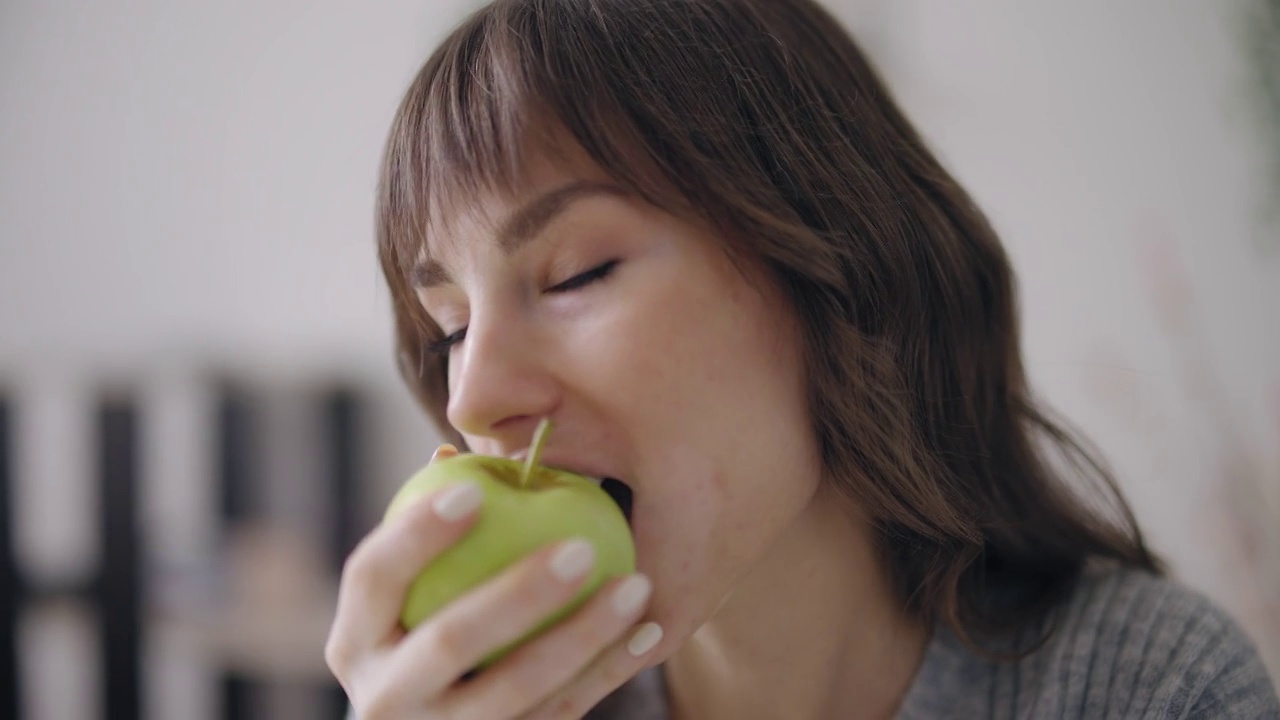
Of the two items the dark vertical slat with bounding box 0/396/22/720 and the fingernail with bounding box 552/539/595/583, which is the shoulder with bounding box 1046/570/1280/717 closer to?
the fingernail with bounding box 552/539/595/583

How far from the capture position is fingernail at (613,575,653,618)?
593 millimetres

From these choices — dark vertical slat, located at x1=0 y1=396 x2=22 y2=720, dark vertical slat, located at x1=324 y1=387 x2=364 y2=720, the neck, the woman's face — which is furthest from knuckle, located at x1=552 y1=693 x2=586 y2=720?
dark vertical slat, located at x1=0 y1=396 x2=22 y2=720

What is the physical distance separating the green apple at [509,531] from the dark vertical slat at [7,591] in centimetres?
171

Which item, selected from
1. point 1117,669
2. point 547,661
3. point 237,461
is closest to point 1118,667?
point 1117,669

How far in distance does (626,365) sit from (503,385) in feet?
0.32

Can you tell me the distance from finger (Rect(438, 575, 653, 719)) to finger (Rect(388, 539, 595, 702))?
0.8 inches

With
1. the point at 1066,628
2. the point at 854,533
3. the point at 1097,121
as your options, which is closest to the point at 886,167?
the point at 854,533

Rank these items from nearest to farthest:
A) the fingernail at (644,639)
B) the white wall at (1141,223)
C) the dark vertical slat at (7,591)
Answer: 1. the fingernail at (644,639)
2. the white wall at (1141,223)
3. the dark vertical slat at (7,591)

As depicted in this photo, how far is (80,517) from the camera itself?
195 centimetres

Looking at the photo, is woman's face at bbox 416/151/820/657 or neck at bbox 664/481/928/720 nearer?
woman's face at bbox 416/151/820/657

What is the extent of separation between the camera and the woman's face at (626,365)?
70cm

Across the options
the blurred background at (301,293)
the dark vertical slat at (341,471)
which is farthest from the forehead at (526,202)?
the dark vertical slat at (341,471)

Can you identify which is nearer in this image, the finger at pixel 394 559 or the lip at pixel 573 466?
the finger at pixel 394 559

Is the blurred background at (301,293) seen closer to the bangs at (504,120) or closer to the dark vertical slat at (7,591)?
the dark vertical slat at (7,591)
